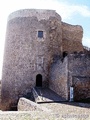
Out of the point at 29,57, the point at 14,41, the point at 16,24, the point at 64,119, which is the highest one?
the point at 16,24

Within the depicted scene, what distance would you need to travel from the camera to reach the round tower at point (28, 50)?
19.0 metres

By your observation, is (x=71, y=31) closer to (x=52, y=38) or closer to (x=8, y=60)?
(x=52, y=38)

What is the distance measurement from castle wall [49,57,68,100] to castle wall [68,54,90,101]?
0.46 metres

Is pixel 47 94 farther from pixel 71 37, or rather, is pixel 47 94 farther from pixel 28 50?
pixel 71 37

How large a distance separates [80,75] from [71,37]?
8450mm

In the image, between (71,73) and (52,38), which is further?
(52,38)

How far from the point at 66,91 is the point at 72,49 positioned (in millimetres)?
8300

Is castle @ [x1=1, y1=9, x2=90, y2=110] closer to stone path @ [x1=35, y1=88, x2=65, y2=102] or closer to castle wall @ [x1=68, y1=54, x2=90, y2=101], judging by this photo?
stone path @ [x1=35, y1=88, x2=65, y2=102]

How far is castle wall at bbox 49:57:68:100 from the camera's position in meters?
15.4

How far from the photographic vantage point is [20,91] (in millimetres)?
18750

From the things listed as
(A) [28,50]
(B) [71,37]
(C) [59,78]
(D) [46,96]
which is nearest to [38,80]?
(A) [28,50]

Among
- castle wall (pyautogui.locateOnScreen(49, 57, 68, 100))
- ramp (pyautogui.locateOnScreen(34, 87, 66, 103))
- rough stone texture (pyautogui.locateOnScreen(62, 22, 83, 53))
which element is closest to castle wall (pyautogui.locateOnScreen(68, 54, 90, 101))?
castle wall (pyautogui.locateOnScreen(49, 57, 68, 100))


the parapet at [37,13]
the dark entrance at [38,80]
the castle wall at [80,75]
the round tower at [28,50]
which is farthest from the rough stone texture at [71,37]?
the castle wall at [80,75]

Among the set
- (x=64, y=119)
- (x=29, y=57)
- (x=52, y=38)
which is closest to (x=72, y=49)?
(x=52, y=38)
